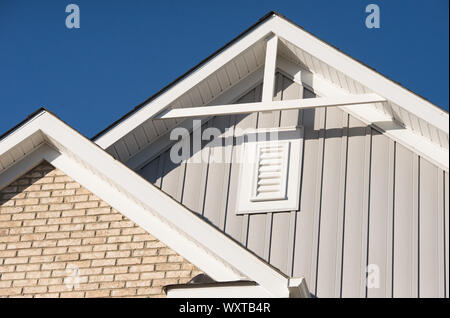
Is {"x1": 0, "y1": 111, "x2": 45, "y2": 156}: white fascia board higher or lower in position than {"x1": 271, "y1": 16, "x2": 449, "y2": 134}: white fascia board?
lower

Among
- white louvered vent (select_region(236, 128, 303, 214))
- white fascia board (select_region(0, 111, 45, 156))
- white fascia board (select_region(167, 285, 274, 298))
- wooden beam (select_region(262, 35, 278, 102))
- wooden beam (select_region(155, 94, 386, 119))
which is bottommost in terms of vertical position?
white fascia board (select_region(167, 285, 274, 298))

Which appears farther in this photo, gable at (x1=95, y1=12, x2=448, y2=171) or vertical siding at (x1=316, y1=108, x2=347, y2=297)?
gable at (x1=95, y1=12, x2=448, y2=171)

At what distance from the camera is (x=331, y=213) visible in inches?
354

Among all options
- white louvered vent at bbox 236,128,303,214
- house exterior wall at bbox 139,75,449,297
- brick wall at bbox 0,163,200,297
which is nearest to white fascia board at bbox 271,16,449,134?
house exterior wall at bbox 139,75,449,297

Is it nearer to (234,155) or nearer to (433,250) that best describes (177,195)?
(234,155)

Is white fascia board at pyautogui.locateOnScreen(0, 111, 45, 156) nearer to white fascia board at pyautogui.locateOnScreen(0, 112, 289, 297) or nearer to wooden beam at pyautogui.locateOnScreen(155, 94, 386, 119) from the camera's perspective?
white fascia board at pyautogui.locateOnScreen(0, 112, 289, 297)

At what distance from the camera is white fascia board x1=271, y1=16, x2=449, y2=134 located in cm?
911

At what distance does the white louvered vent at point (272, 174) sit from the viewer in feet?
30.7

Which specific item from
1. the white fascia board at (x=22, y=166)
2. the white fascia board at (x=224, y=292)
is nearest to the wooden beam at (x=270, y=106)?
the white fascia board at (x=22, y=166)

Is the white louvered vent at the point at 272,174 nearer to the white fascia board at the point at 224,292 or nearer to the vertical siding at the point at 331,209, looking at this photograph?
the vertical siding at the point at 331,209

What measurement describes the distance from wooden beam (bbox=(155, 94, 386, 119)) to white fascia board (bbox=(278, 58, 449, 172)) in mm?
325

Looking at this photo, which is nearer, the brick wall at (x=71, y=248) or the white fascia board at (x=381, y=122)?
the brick wall at (x=71, y=248)

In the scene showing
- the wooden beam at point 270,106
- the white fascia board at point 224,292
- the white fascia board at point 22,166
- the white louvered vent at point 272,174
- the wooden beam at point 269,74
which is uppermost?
the wooden beam at point 269,74

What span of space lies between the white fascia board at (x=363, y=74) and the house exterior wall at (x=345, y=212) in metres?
0.49
